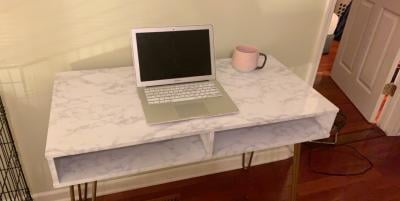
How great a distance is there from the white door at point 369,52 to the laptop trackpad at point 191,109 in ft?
5.28

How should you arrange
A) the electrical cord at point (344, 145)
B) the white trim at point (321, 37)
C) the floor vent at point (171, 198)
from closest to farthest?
the white trim at point (321, 37) → the floor vent at point (171, 198) → the electrical cord at point (344, 145)

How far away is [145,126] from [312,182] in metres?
1.22

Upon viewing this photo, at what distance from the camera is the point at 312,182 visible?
5.90 feet

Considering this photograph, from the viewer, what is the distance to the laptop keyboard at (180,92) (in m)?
1.09

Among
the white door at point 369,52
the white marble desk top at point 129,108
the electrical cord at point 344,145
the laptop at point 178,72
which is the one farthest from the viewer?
the white door at point 369,52

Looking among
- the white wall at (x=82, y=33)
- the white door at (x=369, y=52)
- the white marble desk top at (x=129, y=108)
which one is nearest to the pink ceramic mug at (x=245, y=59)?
the white marble desk top at (x=129, y=108)

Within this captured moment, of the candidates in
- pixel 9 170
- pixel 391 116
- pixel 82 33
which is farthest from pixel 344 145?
pixel 9 170

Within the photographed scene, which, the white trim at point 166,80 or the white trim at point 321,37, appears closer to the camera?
the white trim at point 166,80

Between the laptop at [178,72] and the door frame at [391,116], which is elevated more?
the laptop at [178,72]

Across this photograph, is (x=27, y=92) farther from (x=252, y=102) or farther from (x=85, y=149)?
(x=252, y=102)

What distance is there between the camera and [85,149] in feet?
2.87

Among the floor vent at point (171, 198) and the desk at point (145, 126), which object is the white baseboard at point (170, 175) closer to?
the floor vent at point (171, 198)

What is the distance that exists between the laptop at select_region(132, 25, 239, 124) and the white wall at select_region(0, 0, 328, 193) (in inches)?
7.5

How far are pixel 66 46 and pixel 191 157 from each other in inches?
25.5
